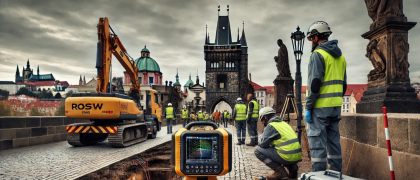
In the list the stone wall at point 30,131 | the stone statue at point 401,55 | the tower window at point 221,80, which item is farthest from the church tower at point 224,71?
the stone statue at point 401,55

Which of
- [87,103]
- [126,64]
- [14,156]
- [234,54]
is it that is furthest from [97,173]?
[234,54]

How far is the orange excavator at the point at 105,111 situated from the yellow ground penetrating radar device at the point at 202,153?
678cm

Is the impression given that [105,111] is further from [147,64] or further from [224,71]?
[147,64]

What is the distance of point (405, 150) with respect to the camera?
2.98 metres

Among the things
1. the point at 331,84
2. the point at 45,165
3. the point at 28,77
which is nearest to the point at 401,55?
the point at 331,84

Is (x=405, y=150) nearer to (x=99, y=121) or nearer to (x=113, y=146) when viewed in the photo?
(x=113, y=146)

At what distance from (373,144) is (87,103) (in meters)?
8.10

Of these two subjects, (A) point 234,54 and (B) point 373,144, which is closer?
(B) point 373,144

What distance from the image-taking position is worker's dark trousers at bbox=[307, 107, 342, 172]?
352 centimetres

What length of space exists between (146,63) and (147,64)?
1.14ft

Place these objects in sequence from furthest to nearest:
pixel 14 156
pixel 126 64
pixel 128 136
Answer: pixel 126 64, pixel 128 136, pixel 14 156

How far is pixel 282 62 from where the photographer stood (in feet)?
40.8

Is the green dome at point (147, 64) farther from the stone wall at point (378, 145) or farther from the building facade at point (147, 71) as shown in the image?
the stone wall at point (378, 145)

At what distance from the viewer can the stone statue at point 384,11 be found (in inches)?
191
